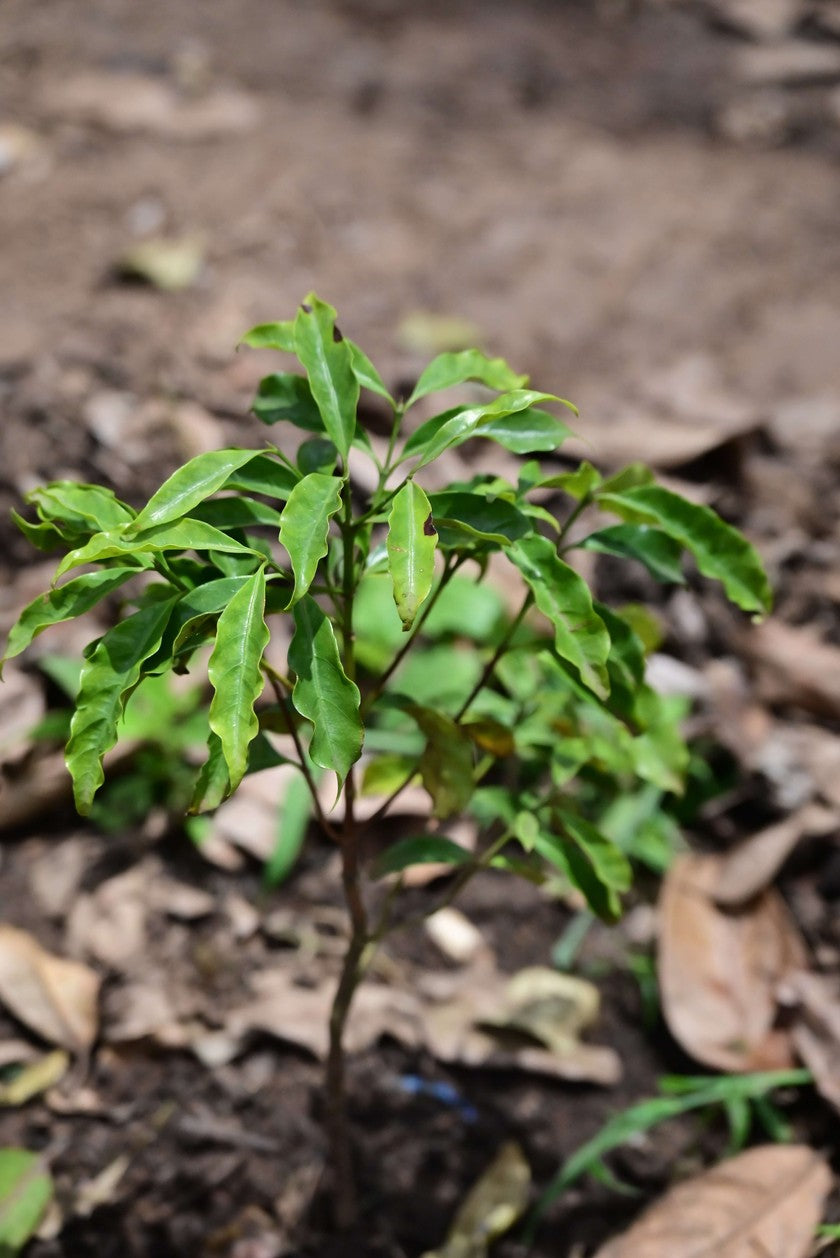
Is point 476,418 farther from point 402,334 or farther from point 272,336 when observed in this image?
point 402,334

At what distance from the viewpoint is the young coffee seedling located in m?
1.18

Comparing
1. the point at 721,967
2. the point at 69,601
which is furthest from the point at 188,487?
the point at 721,967

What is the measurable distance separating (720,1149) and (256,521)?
1.72 meters

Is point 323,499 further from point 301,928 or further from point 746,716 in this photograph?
point 746,716

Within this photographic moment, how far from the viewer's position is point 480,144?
17.9 ft

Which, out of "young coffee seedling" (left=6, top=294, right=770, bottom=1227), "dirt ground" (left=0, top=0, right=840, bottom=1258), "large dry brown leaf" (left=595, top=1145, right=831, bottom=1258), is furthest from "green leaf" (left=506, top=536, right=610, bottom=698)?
"dirt ground" (left=0, top=0, right=840, bottom=1258)

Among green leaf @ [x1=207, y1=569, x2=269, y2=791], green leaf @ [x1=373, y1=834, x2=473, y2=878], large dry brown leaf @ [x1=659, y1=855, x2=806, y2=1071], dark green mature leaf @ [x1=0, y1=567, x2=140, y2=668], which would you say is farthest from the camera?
large dry brown leaf @ [x1=659, y1=855, x2=806, y2=1071]

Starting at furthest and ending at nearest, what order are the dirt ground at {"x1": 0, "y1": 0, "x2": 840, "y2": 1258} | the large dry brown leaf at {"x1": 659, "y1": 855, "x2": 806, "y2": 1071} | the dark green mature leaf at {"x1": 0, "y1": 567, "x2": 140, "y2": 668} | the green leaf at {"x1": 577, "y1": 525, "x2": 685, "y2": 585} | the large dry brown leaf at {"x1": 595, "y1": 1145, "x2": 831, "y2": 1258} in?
the large dry brown leaf at {"x1": 659, "y1": 855, "x2": 806, "y2": 1071} → the dirt ground at {"x1": 0, "y1": 0, "x2": 840, "y2": 1258} → the large dry brown leaf at {"x1": 595, "y1": 1145, "x2": 831, "y2": 1258} → the green leaf at {"x1": 577, "y1": 525, "x2": 685, "y2": 585} → the dark green mature leaf at {"x1": 0, "y1": 567, "x2": 140, "y2": 668}

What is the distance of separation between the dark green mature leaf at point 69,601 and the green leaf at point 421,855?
2.14 feet

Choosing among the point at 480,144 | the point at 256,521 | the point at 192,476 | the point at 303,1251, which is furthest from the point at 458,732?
the point at 480,144

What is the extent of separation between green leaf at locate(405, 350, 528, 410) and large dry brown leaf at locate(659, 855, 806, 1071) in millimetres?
1538

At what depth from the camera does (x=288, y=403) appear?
147cm

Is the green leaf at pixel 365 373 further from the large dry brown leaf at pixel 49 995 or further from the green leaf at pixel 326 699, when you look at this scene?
the large dry brown leaf at pixel 49 995

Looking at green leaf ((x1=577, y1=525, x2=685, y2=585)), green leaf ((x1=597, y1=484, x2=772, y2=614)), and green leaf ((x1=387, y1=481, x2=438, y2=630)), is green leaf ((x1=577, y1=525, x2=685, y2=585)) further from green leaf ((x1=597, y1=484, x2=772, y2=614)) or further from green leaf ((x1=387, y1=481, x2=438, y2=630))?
green leaf ((x1=387, y1=481, x2=438, y2=630))
